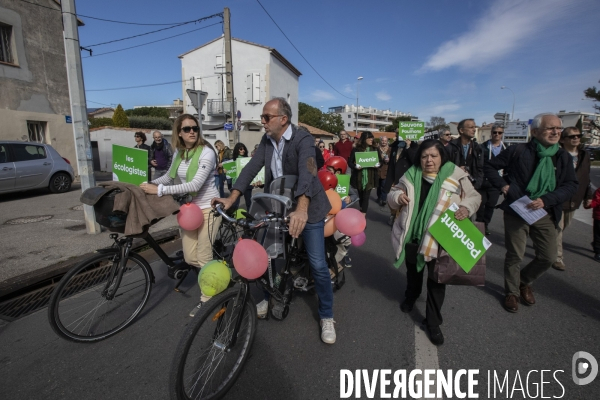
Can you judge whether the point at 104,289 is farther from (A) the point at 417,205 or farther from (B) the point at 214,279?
(A) the point at 417,205

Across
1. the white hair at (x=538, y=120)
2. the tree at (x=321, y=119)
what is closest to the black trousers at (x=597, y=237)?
the white hair at (x=538, y=120)

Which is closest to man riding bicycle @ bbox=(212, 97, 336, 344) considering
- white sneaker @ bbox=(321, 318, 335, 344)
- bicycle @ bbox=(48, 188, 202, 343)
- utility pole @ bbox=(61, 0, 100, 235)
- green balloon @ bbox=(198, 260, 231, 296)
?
white sneaker @ bbox=(321, 318, 335, 344)

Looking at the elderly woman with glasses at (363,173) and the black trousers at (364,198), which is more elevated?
the elderly woman with glasses at (363,173)

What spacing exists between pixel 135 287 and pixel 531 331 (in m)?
4.09

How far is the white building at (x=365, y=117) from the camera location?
94250mm

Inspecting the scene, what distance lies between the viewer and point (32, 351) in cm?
260

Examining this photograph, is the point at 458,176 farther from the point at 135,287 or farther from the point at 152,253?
the point at 152,253

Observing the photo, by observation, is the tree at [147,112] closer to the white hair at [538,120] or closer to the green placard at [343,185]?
the green placard at [343,185]

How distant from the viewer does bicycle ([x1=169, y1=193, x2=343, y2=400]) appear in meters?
1.85

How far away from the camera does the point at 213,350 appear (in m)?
Answer: 2.16

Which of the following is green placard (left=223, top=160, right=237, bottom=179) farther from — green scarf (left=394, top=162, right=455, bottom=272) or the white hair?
the white hair

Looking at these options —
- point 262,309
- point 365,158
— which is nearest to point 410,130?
point 365,158

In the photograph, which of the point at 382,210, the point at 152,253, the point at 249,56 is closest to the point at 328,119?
the point at 249,56

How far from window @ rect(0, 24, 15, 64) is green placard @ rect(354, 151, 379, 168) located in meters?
14.0
